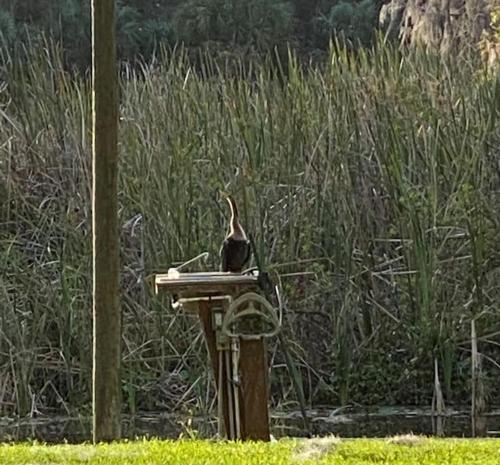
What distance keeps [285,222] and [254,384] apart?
4.10 metres

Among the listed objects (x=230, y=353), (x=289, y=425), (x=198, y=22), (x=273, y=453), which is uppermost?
(x=198, y=22)

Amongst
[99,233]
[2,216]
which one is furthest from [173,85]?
[99,233]

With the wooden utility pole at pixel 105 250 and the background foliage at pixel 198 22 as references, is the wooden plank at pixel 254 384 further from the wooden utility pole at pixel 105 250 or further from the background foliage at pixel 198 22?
the background foliage at pixel 198 22

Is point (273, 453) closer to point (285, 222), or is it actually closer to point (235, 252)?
point (235, 252)

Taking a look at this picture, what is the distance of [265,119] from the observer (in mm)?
10430

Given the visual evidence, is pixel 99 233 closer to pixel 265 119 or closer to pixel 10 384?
pixel 10 384

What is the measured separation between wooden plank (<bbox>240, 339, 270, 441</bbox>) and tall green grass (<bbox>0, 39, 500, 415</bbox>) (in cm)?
325

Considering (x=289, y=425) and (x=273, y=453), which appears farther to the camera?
(x=289, y=425)

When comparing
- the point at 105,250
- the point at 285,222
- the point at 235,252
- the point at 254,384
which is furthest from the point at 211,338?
the point at 285,222

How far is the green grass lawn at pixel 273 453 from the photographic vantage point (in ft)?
16.4

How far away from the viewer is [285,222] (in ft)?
33.0

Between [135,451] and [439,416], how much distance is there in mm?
4364

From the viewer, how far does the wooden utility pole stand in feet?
19.2

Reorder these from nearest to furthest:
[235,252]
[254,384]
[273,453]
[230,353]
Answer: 1. [273,453]
2. [254,384]
3. [230,353]
4. [235,252]
